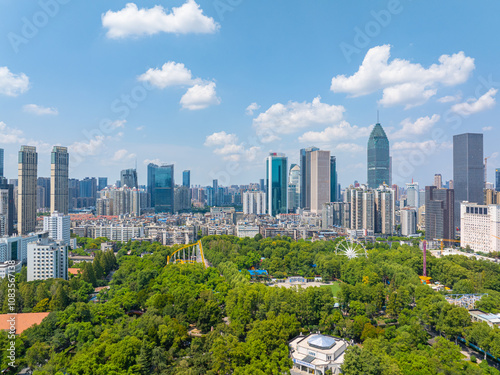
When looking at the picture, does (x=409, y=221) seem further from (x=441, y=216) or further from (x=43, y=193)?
(x=43, y=193)

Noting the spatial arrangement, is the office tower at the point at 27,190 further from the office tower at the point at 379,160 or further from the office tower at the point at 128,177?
the office tower at the point at 379,160

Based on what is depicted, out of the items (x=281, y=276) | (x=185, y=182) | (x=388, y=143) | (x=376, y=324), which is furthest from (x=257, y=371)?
(x=185, y=182)

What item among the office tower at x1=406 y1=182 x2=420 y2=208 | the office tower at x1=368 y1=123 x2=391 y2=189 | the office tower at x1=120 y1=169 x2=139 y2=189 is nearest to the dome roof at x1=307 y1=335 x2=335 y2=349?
the office tower at x1=368 y1=123 x2=391 y2=189

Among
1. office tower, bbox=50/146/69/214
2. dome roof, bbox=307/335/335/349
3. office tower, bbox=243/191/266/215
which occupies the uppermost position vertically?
office tower, bbox=50/146/69/214

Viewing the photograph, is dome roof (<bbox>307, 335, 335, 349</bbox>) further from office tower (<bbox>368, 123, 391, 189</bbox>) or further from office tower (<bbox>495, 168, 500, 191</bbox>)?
office tower (<bbox>368, 123, 391, 189</bbox>)

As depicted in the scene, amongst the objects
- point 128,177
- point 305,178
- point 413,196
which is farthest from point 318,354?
point 128,177

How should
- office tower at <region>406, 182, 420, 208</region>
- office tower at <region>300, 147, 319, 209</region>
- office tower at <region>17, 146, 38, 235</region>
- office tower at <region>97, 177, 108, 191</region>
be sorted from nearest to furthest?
office tower at <region>17, 146, 38, 235</region> → office tower at <region>406, 182, 420, 208</region> → office tower at <region>300, 147, 319, 209</region> → office tower at <region>97, 177, 108, 191</region>
